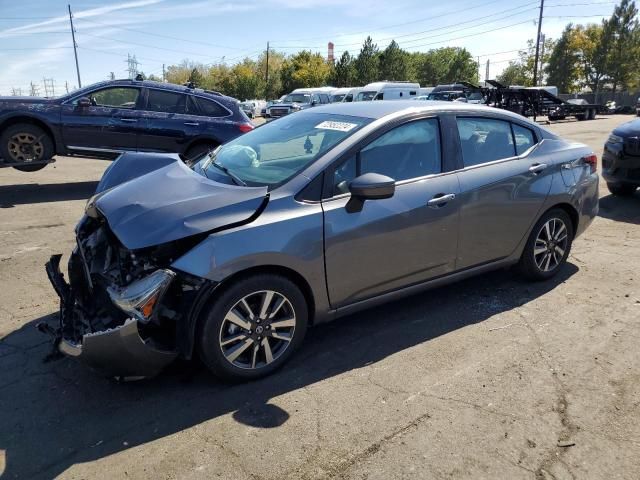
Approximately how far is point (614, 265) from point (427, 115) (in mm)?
2874

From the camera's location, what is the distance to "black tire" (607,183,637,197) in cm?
829

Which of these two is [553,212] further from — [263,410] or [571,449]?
[263,410]

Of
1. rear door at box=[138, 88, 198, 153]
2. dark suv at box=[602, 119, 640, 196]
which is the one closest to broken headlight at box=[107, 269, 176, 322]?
rear door at box=[138, 88, 198, 153]

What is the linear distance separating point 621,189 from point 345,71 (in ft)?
164

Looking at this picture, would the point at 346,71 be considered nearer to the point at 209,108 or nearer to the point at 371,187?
the point at 209,108

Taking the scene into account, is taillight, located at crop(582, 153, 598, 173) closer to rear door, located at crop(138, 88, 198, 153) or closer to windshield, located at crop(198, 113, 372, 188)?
windshield, located at crop(198, 113, 372, 188)

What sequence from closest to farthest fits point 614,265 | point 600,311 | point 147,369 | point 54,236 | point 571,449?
1. point 571,449
2. point 147,369
3. point 600,311
4. point 614,265
5. point 54,236

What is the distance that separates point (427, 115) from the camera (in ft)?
12.9

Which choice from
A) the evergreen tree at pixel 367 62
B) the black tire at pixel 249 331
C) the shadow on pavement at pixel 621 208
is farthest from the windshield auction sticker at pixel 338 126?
Result: the evergreen tree at pixel 367 62

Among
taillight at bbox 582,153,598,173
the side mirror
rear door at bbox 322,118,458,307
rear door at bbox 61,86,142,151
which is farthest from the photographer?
rear door at bbox 61,86,142,151

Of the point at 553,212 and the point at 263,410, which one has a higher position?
the point at 553,212

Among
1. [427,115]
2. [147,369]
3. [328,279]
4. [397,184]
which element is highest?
[427,115]

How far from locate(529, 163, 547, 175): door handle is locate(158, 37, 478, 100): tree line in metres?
36.9

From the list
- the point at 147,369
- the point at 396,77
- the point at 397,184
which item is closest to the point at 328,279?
the point at 397,184
